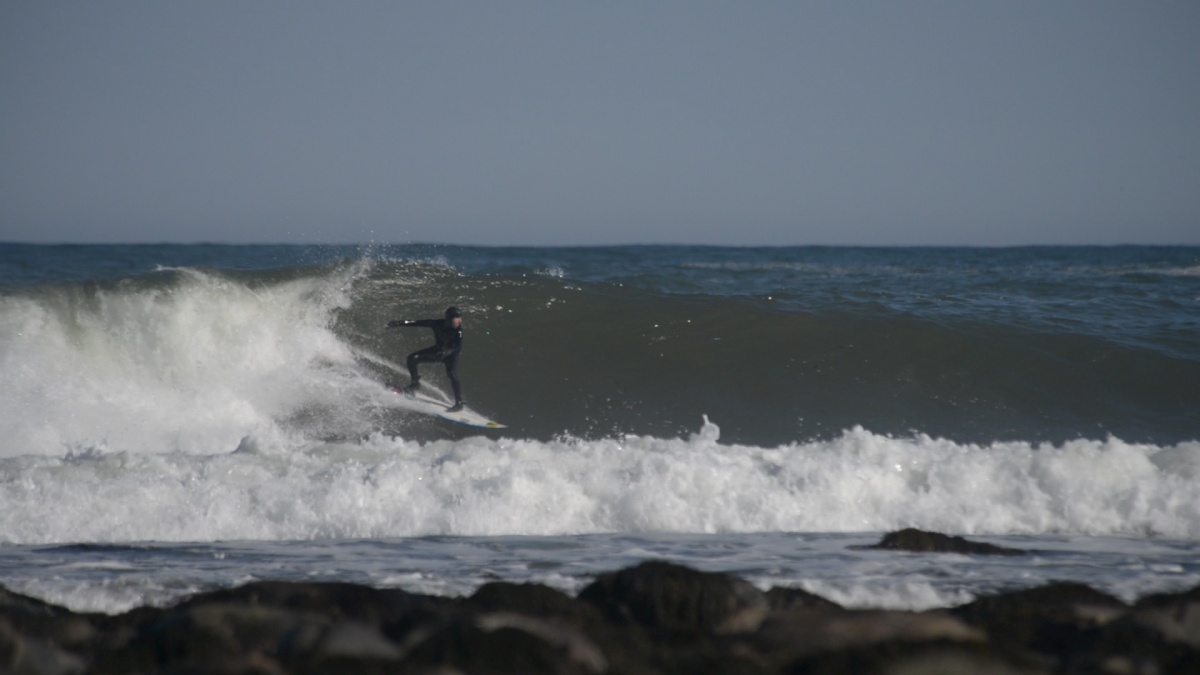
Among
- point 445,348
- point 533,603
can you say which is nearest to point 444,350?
point 445,348

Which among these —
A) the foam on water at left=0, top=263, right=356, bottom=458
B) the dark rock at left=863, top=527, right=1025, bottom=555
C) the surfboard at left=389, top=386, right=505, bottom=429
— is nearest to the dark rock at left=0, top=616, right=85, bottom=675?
the dark rock at left=863, top=527, right=1025, bottom=555

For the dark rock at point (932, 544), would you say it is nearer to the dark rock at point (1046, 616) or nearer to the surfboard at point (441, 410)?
the dark rock at point (1046, 616)

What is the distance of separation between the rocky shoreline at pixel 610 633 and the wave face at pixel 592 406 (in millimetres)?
3934

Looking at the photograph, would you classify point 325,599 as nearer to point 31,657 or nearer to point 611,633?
point 31,657

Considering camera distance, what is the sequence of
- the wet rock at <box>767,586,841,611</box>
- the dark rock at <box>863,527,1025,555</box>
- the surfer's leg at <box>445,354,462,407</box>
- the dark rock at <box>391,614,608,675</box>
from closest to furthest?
the dark rock at <box>391,614,608,675</box>, the wet rock at <box>767,586,841,611</box>, the dark rock at <box>863,527,1025,555</box>, the surfer's leg at <box>445,354,462,407</box>

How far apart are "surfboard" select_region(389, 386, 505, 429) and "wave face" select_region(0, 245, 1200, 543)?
0.62 feet

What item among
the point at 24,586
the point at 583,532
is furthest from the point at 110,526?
the point at 583,532

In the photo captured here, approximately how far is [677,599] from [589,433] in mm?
8286

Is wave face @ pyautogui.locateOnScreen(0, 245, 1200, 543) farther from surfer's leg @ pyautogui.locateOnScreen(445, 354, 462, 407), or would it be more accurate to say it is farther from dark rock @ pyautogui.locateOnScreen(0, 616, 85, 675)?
dark rock @ pyautogui.locateOnScreen(0, 616, 85, 675)

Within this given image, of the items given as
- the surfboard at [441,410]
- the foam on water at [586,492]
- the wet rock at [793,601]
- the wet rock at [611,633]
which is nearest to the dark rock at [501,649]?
the wet rock at [611,633]

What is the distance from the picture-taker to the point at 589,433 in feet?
44.7

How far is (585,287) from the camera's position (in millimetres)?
18859

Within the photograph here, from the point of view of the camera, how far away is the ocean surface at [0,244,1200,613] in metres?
8.04

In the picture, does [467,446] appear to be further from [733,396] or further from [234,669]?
[234,669]
